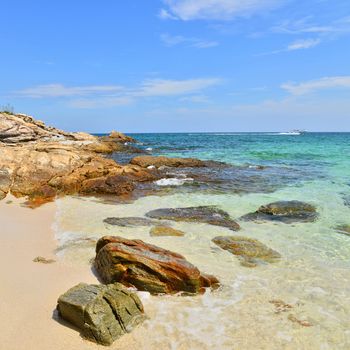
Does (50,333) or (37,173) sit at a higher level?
(37,173)

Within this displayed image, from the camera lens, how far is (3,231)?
9.73 metres

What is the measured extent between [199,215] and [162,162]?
1370 centimetres

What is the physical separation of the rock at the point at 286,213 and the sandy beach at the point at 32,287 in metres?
6.27

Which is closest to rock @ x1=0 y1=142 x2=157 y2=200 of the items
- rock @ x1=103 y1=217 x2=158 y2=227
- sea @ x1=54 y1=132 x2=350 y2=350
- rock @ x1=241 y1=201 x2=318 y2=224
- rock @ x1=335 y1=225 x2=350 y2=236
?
sea @ x1=54 y1=132 x2=350 y2=350

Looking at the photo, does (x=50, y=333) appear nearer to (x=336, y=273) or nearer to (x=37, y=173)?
(x=336, y=273)

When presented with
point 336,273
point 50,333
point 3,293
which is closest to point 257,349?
point 50,333

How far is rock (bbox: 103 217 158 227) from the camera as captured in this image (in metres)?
10.8

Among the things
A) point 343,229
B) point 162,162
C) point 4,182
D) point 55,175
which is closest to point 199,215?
point 343,229

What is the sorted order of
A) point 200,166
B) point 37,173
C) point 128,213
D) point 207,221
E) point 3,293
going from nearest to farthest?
1. point 3,293
2. point 207,221
3. point 128,213
4. point 37,173
5. point 200,166

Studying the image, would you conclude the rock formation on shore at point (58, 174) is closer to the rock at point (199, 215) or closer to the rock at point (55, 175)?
the rock at point (55, 175)

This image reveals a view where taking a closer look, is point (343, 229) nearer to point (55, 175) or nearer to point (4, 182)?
point (55, 175)

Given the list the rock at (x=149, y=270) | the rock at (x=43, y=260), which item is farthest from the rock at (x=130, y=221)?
the rock at (x=149, y=270)

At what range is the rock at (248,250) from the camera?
26.6 ft

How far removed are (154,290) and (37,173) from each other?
11322mm
